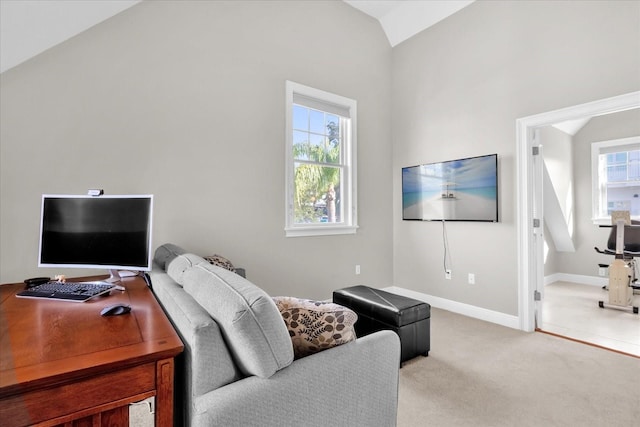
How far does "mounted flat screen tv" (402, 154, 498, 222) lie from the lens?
10.8ft

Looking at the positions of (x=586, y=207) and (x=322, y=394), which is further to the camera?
(x=586, y=207)

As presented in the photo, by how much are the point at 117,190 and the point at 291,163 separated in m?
1.64

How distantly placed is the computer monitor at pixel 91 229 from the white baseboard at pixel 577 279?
574cm

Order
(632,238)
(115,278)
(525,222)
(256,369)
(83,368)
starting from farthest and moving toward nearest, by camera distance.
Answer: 1. (632,238)
2. (525,222)
3. (115,278)
4. (256,369)
5. (83,368)

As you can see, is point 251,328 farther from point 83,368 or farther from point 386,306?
point 386,306

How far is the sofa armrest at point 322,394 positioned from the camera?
0.99 m

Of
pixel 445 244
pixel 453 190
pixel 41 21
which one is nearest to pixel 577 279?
pixel 445 244

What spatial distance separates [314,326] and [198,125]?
2.30 m

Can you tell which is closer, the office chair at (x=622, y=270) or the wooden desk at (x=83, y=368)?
the wooden desk at (x=83, y=368)

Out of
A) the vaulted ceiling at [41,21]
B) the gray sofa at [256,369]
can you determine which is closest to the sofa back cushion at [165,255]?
the gray sofa at [256,369]

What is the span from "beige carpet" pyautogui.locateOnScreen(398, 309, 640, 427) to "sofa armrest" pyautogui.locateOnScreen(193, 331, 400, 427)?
618mm

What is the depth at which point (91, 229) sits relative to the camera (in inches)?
74.7

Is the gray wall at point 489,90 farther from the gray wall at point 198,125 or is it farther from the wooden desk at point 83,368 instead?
the wooden desk at point 83,368

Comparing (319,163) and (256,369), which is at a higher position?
(319,163)
